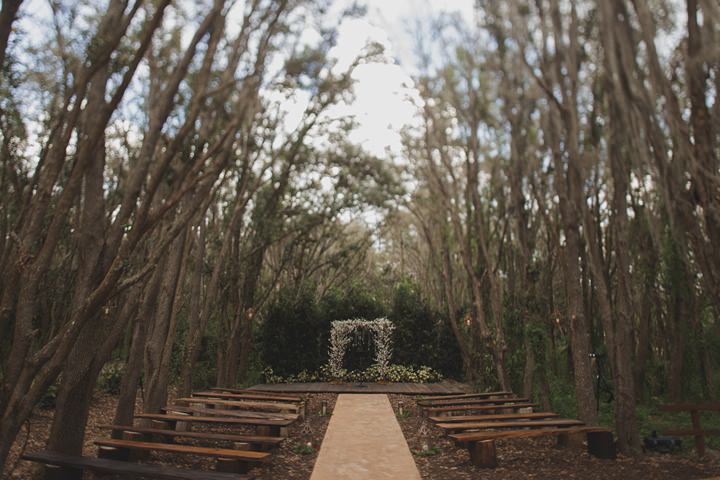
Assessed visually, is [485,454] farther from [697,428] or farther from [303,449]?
[697,428]

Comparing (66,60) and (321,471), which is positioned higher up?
(66,60)

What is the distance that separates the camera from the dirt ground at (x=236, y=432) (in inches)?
229

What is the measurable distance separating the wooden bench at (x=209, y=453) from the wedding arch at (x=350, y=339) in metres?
11.2

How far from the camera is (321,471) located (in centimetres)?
568

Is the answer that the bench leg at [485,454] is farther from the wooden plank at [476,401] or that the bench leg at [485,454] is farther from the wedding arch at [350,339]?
the wedding arch at [350,339]

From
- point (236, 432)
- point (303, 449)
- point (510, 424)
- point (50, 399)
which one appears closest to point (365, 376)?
point (236, 432)

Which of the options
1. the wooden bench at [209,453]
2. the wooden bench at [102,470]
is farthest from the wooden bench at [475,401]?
the wooden bench at [102,470]

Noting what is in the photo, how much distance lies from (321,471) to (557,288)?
1415cm

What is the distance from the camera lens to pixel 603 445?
636 cm

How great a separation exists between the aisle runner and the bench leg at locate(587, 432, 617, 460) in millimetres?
2074

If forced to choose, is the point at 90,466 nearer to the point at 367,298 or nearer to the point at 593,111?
the point at 593,111

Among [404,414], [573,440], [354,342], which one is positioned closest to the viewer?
[573,440]

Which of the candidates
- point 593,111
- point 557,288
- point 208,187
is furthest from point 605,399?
point 208,187

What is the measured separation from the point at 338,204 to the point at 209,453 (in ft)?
35.8
